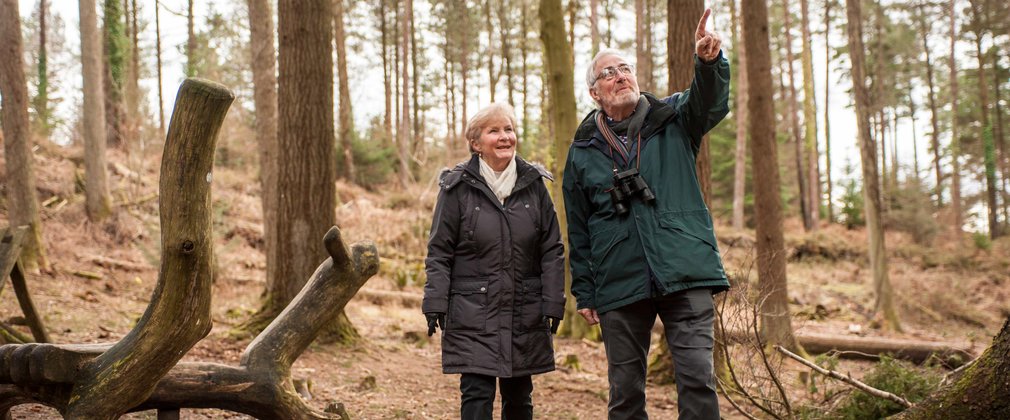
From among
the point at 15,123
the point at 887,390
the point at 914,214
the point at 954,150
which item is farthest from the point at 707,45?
the point at 954,150

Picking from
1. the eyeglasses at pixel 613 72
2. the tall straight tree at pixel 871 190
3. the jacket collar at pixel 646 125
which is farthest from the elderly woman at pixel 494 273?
the tall straight tree at pixel 871 190

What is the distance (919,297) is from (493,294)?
14320mm

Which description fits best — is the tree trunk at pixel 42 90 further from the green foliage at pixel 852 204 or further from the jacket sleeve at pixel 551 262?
the green foliage at pixel 852 204

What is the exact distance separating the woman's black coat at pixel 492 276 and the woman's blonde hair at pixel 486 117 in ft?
0.60

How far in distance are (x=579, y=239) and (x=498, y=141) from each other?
0.70 m

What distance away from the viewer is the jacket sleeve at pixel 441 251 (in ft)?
12.6

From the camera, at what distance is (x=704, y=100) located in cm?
358

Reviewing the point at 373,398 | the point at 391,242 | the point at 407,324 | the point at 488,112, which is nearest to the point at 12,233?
the point at 373,398

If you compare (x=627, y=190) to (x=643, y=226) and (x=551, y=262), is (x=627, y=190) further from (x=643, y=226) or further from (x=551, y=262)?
(x=551, y=262)

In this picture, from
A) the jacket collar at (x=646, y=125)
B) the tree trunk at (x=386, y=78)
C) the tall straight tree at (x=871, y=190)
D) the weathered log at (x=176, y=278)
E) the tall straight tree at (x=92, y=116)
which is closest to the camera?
the weathered log at (x=176, y=278)

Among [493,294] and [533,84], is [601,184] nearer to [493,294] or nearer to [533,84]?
[493,294]

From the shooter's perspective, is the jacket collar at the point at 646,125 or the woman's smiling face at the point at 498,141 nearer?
the jacket collar at the point at 646,125

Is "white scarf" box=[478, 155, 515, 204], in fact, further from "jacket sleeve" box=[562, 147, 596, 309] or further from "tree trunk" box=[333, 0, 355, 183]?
"tree trunk" box=[333, 0, 355, 183]

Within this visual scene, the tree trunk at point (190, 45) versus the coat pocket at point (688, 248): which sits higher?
the tree trunk at point (190, 45)
